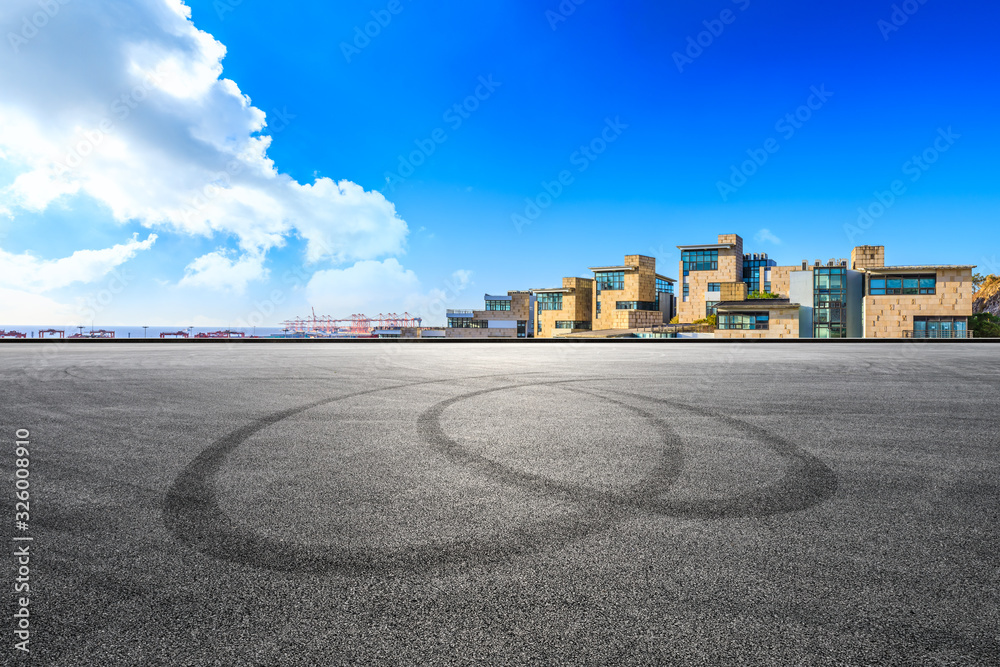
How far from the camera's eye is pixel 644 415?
25.3 feet

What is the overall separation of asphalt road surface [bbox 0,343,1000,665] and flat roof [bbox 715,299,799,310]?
Answer: 45.3 m

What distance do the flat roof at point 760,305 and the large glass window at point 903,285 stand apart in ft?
24.3

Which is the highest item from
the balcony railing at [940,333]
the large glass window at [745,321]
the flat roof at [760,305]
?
the flat roof at [760,305]

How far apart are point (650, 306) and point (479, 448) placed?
67.3 meters

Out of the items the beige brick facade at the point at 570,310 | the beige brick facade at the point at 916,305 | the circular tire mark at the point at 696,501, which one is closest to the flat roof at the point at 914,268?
the beige brick facade at the point at 916,305

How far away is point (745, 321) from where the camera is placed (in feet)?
164

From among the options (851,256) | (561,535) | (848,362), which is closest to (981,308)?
(851,256)

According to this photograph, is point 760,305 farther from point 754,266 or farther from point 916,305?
point 754,266

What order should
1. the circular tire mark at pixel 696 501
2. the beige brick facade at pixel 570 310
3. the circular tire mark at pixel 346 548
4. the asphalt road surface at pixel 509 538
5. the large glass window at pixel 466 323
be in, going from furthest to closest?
the large glass window at pixel 466 323, the beige brick facade at pixel 570 310, the circular tire mark at pixel 696 501, the circular tire mark at pixel 346 548, the asphalt road surface at pixel 509 538

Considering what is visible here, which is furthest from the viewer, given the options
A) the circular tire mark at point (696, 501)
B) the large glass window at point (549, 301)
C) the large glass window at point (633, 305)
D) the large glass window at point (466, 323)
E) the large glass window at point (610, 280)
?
the large glass window at point (466, 323)

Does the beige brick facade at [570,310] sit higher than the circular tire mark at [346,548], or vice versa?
the beige brick facade at [570,310]

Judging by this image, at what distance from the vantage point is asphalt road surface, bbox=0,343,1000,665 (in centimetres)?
240

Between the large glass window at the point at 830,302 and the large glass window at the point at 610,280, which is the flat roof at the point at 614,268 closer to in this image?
the large glass window at the point at 610,280

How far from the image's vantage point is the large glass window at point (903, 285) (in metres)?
46.6
